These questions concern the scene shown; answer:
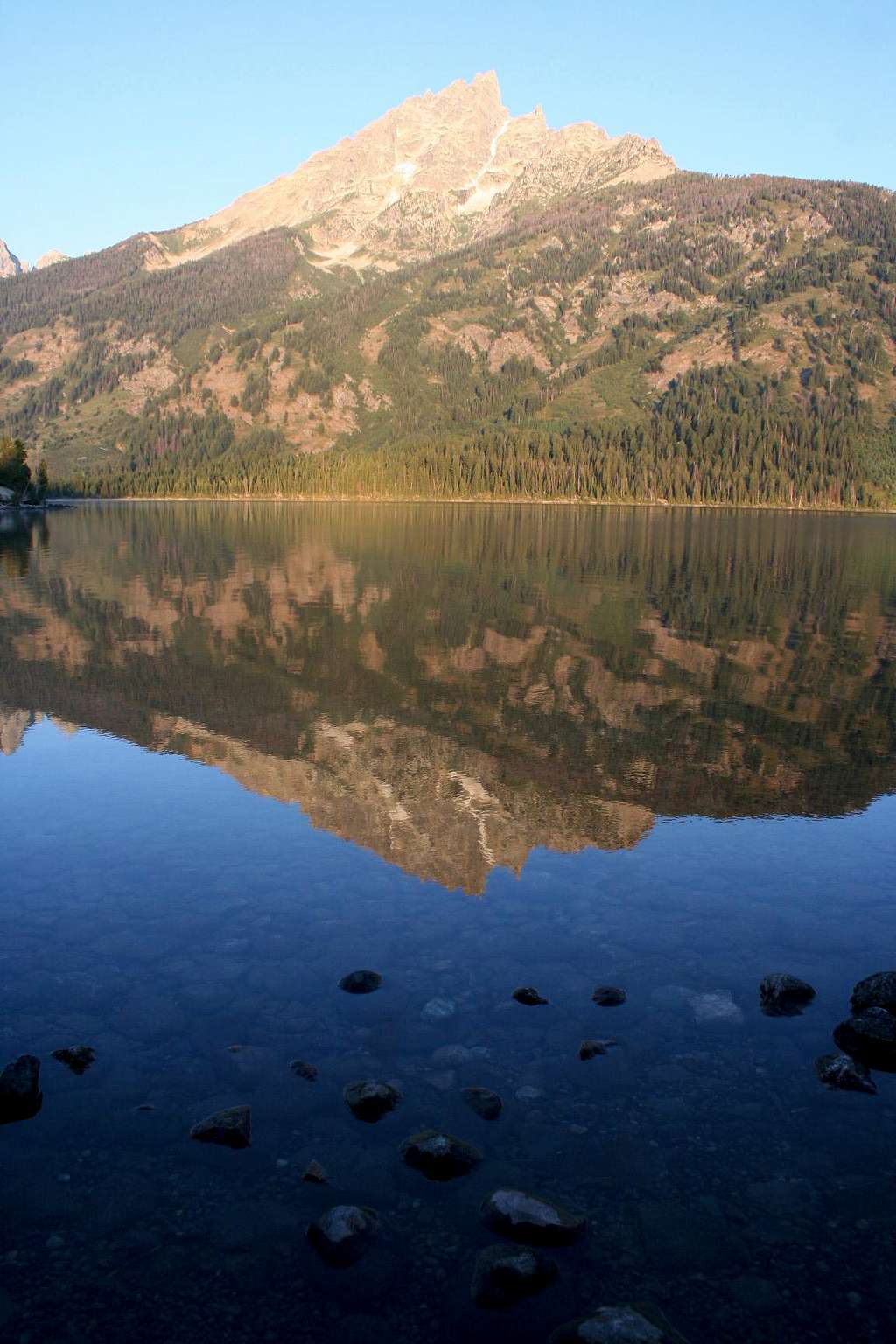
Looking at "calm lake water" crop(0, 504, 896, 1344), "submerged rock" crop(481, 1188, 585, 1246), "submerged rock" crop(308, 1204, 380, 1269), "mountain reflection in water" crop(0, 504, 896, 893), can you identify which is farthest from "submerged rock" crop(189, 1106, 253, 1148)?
"mountain reflection in water" crop(0, 504, 896, 893)

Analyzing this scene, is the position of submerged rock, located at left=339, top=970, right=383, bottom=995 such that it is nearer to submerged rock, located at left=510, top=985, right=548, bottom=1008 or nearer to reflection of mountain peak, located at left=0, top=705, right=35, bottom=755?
submerged rock, located at left=510, top=985, right=548, bottom=1008

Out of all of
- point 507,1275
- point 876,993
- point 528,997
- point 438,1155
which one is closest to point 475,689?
point 528,997

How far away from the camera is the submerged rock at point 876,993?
49.0 ft

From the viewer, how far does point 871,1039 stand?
46.5 feet

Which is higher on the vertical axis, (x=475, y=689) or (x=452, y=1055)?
(x=475, y=689)

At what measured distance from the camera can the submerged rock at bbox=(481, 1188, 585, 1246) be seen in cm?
1030

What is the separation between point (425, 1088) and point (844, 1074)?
607 cm

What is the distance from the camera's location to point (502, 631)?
165 ft

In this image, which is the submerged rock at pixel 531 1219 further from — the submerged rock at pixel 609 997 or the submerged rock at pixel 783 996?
the submerged rock at pixel 783 996

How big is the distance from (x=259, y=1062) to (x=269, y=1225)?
9.87ft

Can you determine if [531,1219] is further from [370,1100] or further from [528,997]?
[528,997]

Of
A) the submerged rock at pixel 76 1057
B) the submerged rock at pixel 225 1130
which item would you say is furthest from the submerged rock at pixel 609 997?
the submerged rock at pixel 76 1057

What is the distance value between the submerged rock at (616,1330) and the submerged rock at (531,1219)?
3.84 ft

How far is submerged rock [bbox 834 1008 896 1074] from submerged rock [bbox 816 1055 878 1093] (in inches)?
18.0
